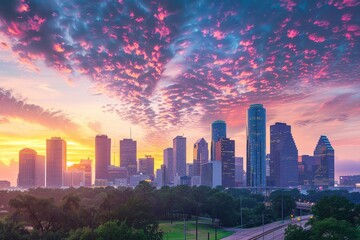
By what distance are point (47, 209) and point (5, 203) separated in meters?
117

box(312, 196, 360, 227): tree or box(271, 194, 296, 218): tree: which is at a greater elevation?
box(312, 196, 360, 227): tree

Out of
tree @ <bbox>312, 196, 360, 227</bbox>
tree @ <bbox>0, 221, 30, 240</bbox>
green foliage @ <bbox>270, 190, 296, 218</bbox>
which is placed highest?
tree @ <bbox>0, 221, 30, 240</bbox>

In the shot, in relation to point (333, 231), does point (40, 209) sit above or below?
above

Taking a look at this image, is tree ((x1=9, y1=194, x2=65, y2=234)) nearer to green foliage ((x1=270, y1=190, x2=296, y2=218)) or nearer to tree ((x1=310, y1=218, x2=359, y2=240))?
tree ((x1=310, y1=218, x2=359, y2=240))

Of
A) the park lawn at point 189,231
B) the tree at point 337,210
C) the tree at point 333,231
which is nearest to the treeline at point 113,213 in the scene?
the park lawn at point 189,231

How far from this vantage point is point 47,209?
7944cm

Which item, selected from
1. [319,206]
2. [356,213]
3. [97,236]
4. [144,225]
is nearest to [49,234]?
[97,236]

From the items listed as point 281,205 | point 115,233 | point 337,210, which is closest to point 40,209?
point 115,233

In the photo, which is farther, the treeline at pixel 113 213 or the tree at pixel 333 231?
the tree at pixel 333 231

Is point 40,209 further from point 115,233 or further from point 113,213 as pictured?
point 115,233

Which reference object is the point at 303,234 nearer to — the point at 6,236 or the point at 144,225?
the point at 144,225

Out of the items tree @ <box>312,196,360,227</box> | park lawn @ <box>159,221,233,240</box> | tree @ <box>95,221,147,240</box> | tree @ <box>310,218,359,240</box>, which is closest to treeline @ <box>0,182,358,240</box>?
tree @ <box>95,221,147,240</box>

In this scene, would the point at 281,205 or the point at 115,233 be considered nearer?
the point at 115,233

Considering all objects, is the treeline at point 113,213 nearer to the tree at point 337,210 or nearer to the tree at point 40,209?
the tree at point 40,209
